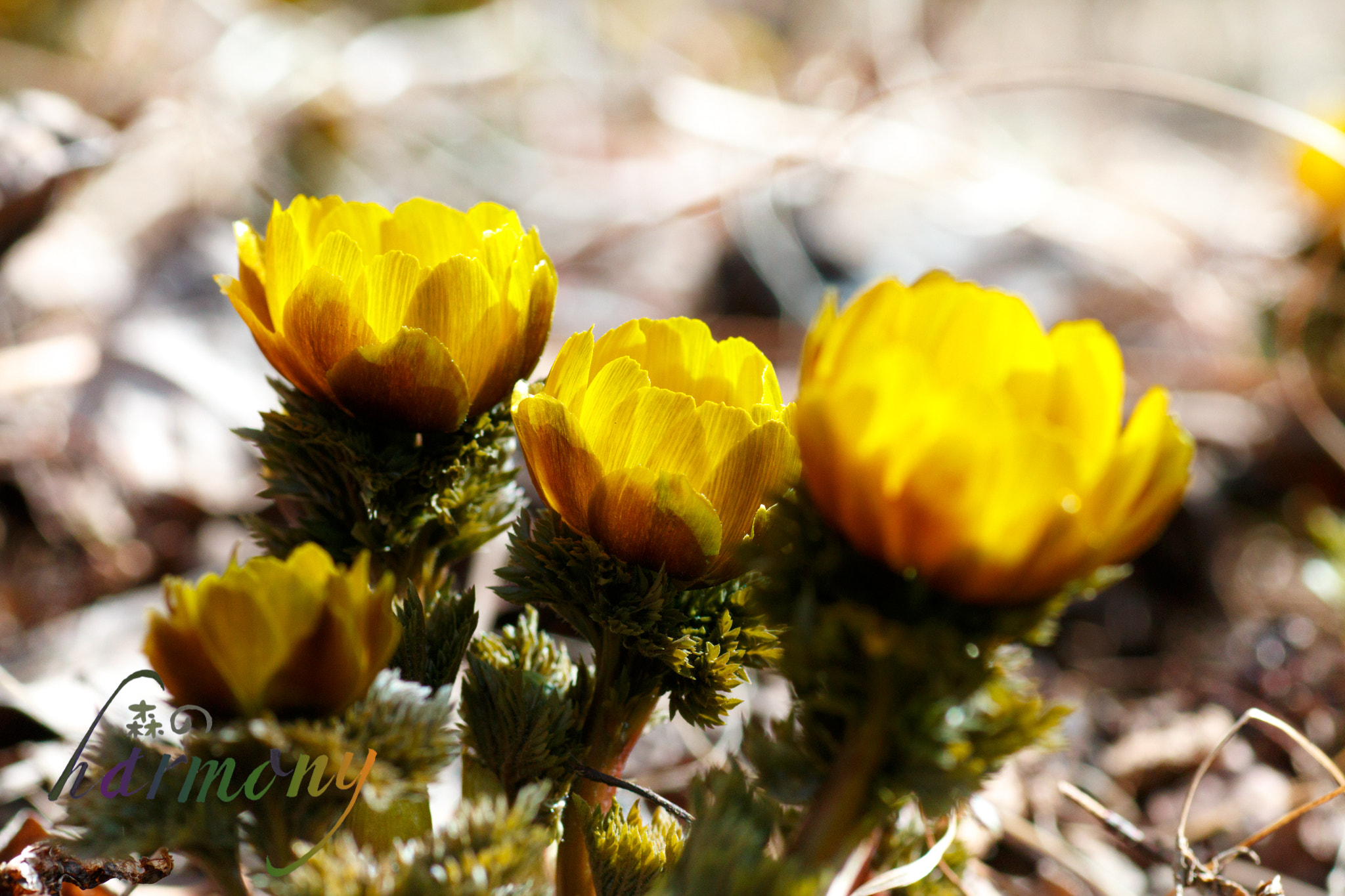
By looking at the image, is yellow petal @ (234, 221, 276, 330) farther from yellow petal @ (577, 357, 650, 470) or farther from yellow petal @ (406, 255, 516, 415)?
yellow petal @ (577, 357, 650, 470)

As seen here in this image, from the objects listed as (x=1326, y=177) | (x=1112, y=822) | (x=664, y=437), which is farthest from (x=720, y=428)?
(x=1326, y=177)

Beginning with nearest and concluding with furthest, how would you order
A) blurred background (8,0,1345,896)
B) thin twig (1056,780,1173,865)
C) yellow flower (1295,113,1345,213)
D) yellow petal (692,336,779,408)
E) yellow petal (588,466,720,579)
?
yellow petal (588,466,720,579), yellow petal (692,336,779,408), thin twig (1056,780,1173,865), blurred background (8,0,1345,896), yellow flower (1295,113,1345,213)

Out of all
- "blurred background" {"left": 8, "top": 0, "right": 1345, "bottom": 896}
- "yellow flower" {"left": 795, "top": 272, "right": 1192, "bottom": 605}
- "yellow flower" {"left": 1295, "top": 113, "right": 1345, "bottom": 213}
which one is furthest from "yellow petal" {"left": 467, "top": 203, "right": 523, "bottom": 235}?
"yellow flower" {"left": 1295, "top": 113, "right": 1345, "bottom": 213}

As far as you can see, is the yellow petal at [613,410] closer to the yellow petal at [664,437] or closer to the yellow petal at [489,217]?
the yellow petal at [664,437]

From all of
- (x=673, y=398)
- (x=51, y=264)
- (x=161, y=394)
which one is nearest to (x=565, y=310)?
(x=161, y=394)

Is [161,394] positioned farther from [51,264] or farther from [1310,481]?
[1310,481]

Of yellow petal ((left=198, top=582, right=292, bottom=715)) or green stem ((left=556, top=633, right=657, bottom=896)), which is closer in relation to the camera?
yellow petal ((left=198, top=582, right=292, bottom=715))

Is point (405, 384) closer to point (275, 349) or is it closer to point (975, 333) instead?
point (275, 349)
